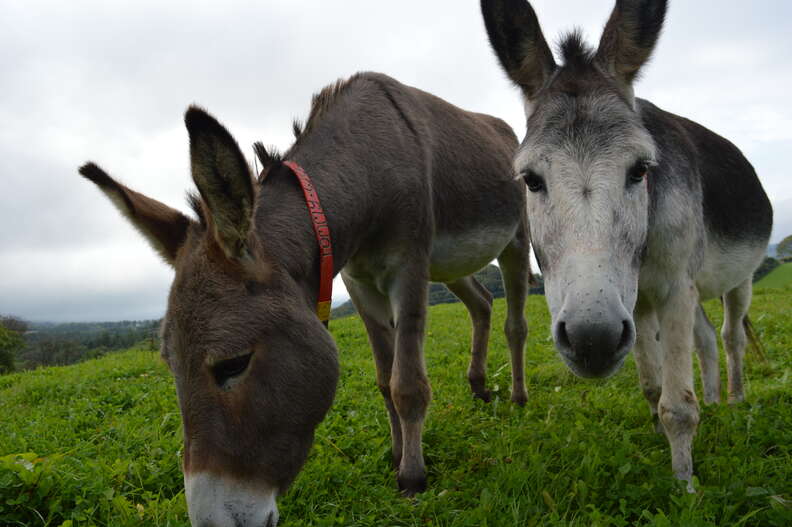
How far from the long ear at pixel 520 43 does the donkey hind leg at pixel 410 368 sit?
1278mm

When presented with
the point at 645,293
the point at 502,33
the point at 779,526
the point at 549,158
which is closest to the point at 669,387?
the point at 645,293

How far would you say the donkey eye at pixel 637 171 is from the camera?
2.22 meters

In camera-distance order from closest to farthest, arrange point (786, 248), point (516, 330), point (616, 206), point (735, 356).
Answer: point (616, 206)
point (735, 356)
point (516, 330)
point (786, 248)

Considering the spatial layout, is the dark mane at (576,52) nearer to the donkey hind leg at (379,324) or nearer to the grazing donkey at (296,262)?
the grazing donkey at (296,262)

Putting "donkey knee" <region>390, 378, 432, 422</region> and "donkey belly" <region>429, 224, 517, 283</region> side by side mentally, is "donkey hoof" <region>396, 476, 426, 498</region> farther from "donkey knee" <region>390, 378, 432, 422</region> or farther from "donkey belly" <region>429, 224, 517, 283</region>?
"donkey belly" <region>429, 224, 517, 283</region>

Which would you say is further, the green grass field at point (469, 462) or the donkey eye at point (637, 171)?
the green grass field at point (469, 462)

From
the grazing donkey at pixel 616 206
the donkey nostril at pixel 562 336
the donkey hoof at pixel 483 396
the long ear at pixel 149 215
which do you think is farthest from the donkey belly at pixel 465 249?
the long ear at pixel 149 215

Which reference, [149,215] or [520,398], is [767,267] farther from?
[149,215]

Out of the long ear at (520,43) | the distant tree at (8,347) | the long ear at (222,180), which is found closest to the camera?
the long ear at (222,180)

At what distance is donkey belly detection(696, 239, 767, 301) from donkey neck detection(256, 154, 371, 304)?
2.29 meters

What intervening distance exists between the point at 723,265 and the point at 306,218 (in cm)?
311

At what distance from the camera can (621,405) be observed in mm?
4180

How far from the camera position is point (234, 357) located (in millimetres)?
1925

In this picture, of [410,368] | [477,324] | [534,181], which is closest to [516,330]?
[477,324]
